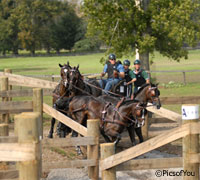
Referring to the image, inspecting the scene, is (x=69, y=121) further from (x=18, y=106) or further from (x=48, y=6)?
(x=48, y=6)

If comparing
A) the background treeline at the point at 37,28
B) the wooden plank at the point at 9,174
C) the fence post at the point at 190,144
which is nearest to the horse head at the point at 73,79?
the wooden plank at the point at 9,174

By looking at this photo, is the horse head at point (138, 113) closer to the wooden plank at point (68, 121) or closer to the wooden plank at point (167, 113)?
the wooden plank at point (167, 113)

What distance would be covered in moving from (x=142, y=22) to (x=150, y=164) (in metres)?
19.4

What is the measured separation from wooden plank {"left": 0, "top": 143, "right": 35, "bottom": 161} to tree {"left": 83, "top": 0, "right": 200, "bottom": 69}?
67.1ft

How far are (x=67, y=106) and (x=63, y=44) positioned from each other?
300 ft

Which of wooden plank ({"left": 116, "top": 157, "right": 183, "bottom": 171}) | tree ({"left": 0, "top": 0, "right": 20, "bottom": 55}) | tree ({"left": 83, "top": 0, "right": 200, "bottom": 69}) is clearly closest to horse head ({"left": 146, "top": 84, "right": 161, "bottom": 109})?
wooden plank ({"left": 116, "top": 157, "right": 183, "bottom": 171})

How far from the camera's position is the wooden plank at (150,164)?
18.8 feet

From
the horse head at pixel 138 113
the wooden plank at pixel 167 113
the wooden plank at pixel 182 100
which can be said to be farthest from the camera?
the wooden plank at pixel 182 100

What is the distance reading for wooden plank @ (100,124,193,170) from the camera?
5336 millimetres

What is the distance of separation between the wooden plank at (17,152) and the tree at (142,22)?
20447 millimetres

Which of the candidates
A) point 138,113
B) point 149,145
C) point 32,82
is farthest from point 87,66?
point 149,145

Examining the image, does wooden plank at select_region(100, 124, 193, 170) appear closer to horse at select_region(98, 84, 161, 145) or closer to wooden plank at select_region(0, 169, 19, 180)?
wooden plank at select_region(0, 169, 19, 180)

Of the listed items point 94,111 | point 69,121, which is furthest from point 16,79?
point 69,121

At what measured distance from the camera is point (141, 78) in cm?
1410
